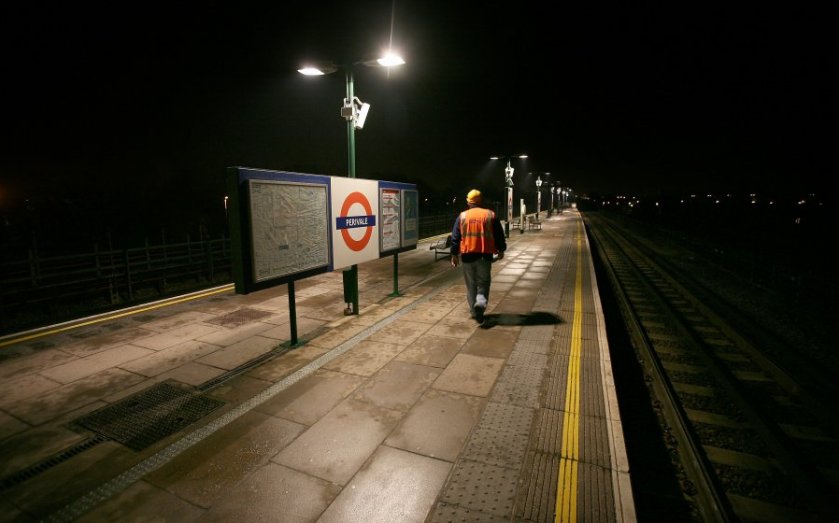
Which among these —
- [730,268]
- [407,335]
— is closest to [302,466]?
[407,335]

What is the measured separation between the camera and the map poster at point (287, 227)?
15.5ft

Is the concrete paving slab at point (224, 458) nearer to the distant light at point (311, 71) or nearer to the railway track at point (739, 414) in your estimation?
the railway track at point (739, 414)

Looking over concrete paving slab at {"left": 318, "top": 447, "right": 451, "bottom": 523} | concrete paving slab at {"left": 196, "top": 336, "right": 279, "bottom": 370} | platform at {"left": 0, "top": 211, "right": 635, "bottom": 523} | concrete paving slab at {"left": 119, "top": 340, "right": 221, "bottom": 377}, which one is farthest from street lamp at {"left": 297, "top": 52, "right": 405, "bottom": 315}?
concrete paving slab at {"left": 318, "top": 447, "right": 451, "bottom": 523}

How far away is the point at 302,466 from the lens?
10.1ft

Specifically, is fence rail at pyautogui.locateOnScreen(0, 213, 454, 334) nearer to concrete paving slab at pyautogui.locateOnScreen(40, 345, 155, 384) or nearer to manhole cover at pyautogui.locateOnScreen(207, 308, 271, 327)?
concrete paving slab at pyautogui.locateOnScreen(40, 345, 155, 384)

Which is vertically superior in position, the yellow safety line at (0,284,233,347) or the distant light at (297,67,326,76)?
the distant light at (297,67,326,76)

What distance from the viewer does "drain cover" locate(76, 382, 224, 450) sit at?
359cm

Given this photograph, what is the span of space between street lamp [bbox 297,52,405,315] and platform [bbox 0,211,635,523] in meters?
0.52

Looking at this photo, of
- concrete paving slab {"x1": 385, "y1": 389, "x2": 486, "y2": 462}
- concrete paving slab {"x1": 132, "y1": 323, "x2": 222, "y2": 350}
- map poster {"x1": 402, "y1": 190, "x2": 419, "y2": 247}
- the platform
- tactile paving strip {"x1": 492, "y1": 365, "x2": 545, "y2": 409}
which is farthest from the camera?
map poster {"x1": 402, "y1": 190, "x2": 419, "y2": 247}

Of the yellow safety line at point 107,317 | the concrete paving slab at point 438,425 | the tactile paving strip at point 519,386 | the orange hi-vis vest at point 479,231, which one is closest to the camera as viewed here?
the concrete paving slab at point 438,425

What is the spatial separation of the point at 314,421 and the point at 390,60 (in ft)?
18.8

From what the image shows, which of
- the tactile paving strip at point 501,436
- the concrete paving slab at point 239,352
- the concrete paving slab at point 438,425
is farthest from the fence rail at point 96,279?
the tactile paving strip at point 501,436

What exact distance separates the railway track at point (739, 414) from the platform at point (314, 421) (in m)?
0.92

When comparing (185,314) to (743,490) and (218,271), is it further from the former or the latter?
(743,490)
